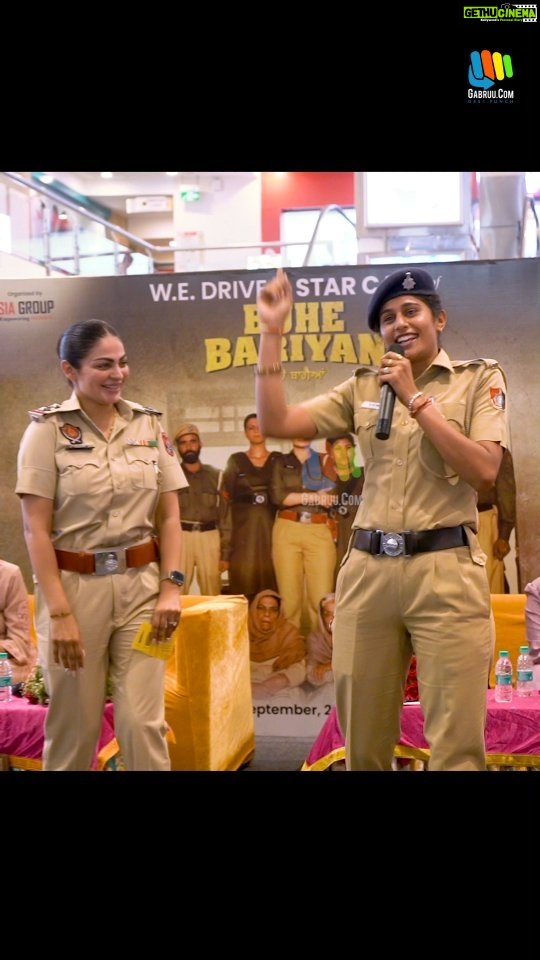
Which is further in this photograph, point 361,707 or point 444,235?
point 444,235

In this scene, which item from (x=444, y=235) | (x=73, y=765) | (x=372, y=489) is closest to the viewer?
(x=372, y=489)

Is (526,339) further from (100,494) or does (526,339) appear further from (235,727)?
(100,494)

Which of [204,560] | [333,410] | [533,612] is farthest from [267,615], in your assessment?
[333,410]

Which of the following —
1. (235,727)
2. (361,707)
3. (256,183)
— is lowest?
(235,727)

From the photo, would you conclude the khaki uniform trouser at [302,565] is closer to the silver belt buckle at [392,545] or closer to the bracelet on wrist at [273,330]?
the silver belt buckle at [392,545]

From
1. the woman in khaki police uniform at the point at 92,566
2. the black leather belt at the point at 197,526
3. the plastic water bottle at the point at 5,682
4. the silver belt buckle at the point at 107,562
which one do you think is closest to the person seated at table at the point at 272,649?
the black leather belt at the point at 197,526

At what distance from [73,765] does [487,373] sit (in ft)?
5.45

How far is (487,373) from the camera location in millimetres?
2947

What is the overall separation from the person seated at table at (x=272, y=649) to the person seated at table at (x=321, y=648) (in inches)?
1.3

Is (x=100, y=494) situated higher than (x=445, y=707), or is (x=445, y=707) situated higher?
(x=100, y=494)

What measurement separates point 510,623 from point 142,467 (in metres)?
2.35

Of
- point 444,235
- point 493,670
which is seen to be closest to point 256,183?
point 444,235
